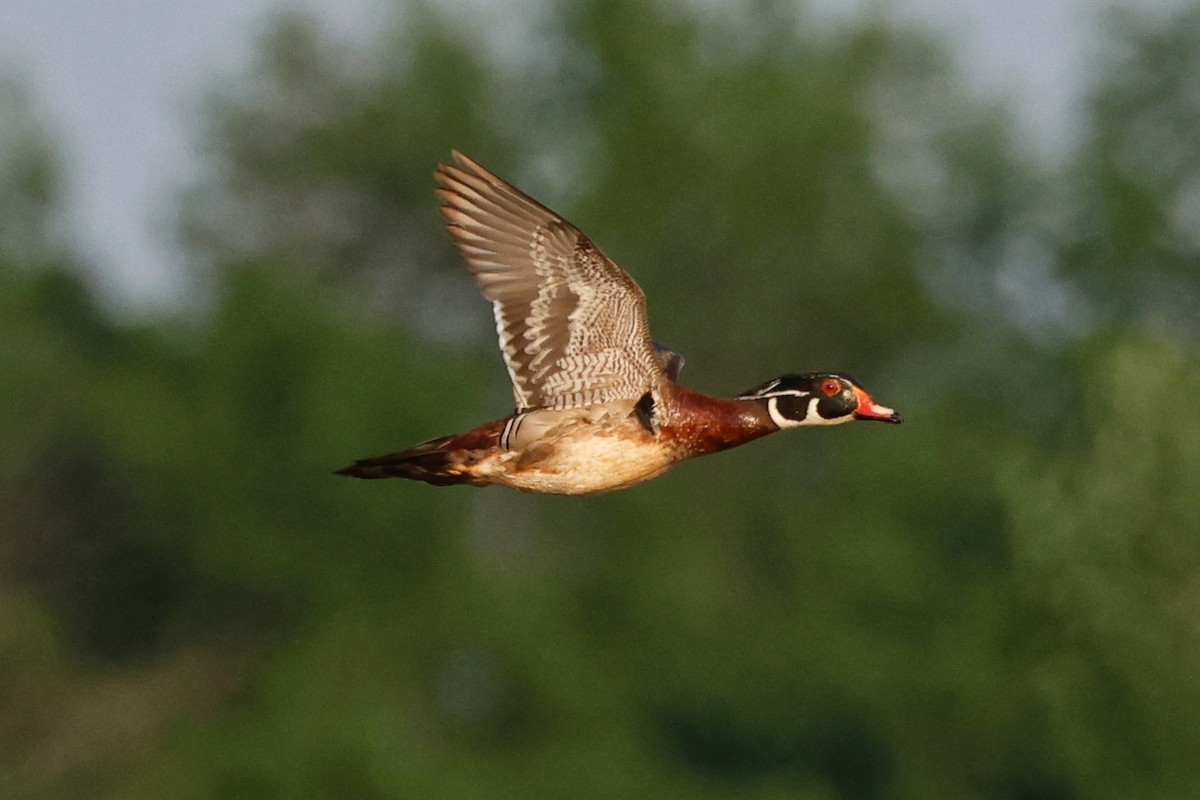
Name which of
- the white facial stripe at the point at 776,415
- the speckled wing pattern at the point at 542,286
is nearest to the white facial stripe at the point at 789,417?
the white facial stripe at the point at 776,415

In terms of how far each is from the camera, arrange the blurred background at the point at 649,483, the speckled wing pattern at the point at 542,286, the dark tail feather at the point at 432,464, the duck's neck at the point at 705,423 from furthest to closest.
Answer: the blurred background at the point at 649,483, the duck's neck at the point at 705,423, the dark tail feather at the point at 432,464, the speckled wing pattern at the point at 542,286

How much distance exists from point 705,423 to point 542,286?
3.37 feet

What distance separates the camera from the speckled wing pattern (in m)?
12.4

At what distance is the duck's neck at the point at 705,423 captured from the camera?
12914 mm

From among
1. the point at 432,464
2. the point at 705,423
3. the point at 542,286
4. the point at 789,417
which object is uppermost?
the point at 542,286

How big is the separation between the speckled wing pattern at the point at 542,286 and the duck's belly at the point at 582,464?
261mm

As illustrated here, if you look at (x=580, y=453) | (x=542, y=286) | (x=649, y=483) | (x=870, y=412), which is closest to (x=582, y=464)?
(x=580, y=453)

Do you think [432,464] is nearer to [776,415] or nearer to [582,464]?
[582,464]

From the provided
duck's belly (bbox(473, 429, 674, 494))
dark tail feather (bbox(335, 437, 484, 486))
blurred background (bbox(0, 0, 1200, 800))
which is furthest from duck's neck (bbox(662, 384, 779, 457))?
blurred background (bbox(0, 0, 1200, 800))

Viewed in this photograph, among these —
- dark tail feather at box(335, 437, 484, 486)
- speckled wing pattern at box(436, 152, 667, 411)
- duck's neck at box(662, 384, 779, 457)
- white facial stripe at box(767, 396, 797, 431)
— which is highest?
speckled wing pattern at box(436, 152, 667, 411)

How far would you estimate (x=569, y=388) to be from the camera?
41.9 ft

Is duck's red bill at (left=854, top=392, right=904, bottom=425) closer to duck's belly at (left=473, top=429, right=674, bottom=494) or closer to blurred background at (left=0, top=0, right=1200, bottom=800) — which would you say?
duck's belly at (left=473, top=429, right=674, bottom=494)

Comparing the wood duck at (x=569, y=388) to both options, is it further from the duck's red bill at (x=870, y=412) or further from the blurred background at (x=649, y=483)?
the blurred background at (x=649, y=483)

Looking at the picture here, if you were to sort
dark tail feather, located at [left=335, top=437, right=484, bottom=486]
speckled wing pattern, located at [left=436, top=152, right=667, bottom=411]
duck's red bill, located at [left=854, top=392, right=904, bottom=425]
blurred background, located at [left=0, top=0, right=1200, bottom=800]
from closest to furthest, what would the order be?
speckled wing pattern, located at [left=436, top=152, right=667, bottom=411], dark tail feather, located at [left=335, top=437, right=484, bottom=486], duck's red bill, located at [left=854, top=392, right=904, bottom=425], blurred background, located at [left=0, top=0, right=1200, bottom=800]
